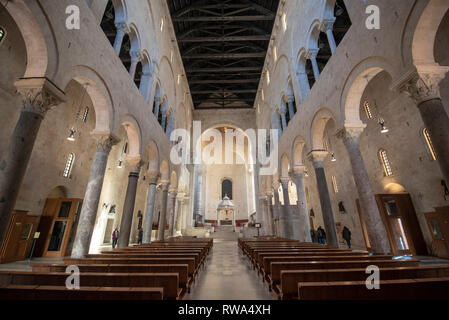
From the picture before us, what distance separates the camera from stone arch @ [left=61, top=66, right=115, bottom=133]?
6.25 metres

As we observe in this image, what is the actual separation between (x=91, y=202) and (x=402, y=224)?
13.2 metres

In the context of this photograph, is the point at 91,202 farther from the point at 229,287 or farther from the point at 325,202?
the point at 325,202

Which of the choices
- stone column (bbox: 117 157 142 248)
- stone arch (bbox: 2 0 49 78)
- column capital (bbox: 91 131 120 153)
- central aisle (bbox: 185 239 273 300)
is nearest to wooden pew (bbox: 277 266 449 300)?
central aisle (bbox: 185 239 273 300)

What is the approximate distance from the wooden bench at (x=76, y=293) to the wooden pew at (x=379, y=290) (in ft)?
4.75

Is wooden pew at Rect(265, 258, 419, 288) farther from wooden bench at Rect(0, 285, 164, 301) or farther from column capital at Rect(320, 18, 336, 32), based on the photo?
column capital at Rect(320, 18, 336, 32)

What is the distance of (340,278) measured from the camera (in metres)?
2.68

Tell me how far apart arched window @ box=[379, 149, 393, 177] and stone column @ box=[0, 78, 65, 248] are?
1404 cm

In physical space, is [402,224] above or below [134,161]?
below

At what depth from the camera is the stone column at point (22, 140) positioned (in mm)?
3900

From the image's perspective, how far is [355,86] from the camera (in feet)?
22.1

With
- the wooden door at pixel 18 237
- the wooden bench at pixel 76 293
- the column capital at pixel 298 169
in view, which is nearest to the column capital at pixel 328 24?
the column capital at pixel 298 169

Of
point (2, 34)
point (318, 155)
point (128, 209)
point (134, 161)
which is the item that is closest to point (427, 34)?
point (318, 155)

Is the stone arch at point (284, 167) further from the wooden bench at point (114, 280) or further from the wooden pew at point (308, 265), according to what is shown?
the wooden bench at point (114, 280)

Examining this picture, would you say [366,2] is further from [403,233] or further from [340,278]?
[403,233]
